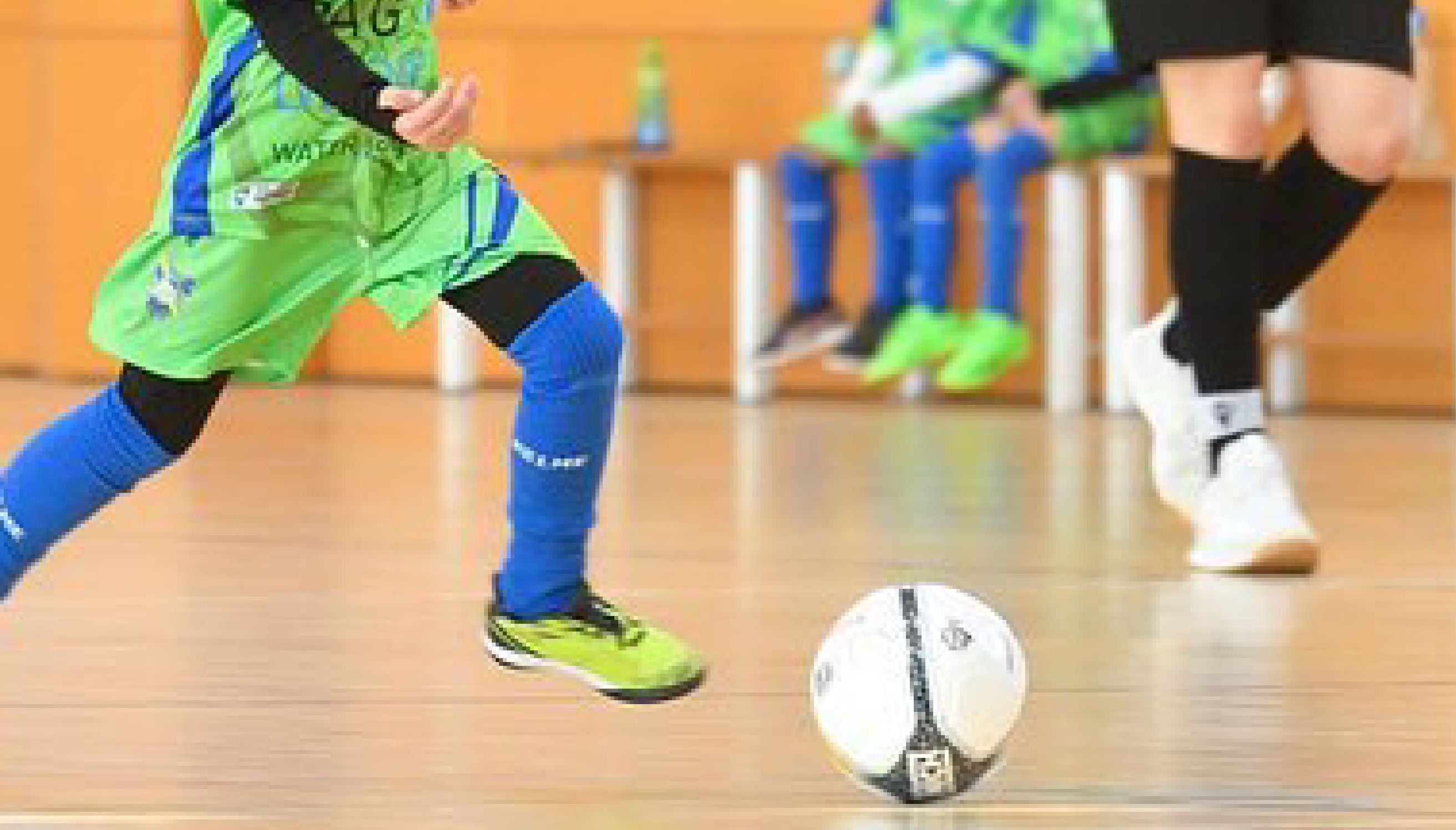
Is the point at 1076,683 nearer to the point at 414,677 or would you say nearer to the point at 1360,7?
the point at 414,677

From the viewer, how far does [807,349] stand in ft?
31.2

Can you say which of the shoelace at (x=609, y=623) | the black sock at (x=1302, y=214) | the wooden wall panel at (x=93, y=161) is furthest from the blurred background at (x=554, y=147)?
the shoelace at (x=609, y=623)

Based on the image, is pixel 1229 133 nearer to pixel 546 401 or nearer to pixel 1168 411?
pixel 1168 411

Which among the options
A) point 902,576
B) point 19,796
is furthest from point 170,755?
point 902,576

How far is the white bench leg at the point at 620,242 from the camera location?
391 inches

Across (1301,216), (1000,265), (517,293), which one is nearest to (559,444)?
(517,293)

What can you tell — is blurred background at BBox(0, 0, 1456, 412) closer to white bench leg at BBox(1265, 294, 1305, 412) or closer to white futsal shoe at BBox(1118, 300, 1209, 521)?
white bench leg at BBox(1265, 294, 1305, 412)

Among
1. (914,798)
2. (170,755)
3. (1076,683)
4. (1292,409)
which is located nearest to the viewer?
(914,798)

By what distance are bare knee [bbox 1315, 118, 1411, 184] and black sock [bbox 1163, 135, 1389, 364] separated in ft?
0.08

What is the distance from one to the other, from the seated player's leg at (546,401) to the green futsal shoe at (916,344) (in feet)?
18.6

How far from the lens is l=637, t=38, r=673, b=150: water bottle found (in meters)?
9.75

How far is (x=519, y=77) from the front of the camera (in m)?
10.2

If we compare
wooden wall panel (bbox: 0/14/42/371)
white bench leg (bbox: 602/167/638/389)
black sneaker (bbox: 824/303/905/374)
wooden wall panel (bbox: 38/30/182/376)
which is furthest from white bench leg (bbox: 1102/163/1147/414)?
wooden wall panel (bbox: 0/14/42/371)

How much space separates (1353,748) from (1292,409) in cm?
587
